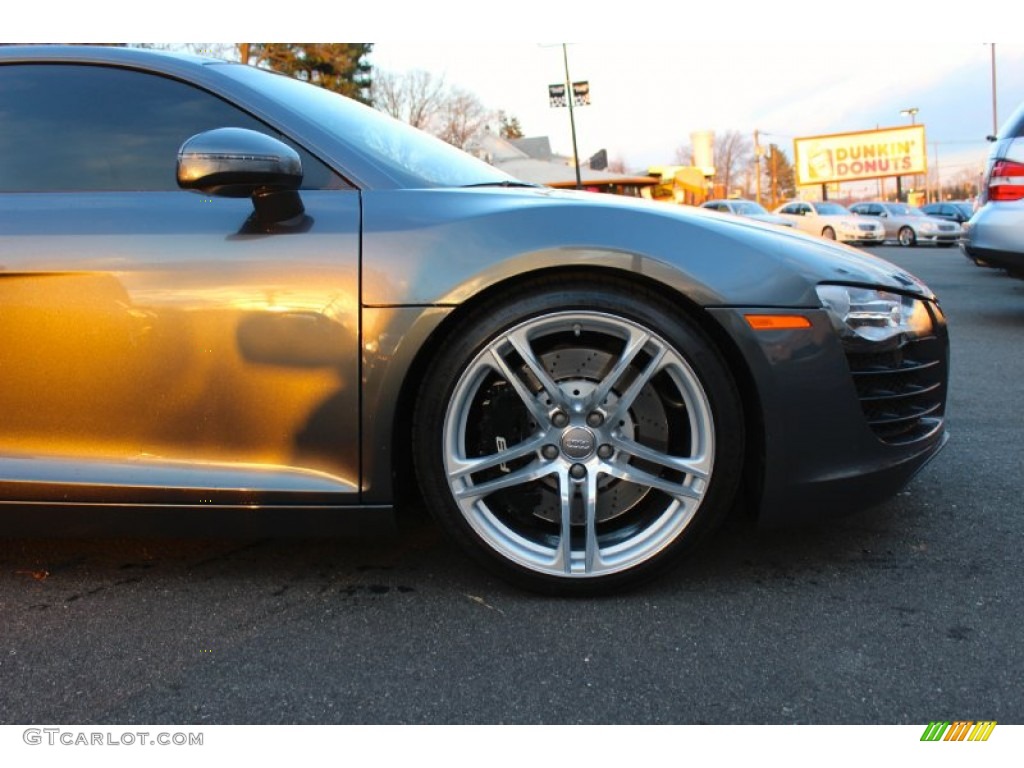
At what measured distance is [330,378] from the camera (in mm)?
1874

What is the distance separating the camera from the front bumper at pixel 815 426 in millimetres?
1854

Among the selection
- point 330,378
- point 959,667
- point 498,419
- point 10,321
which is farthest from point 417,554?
point 959,667

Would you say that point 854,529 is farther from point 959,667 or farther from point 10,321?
point 10,321

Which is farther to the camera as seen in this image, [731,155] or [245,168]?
[731,155]

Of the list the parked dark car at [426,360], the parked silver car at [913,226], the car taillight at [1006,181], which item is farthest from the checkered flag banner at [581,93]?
the parked dark car at [426,360]

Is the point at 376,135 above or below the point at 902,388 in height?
above

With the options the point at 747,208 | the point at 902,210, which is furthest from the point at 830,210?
the point at 747,208

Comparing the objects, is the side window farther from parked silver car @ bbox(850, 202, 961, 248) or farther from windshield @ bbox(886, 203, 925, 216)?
windshield @ bbox(886, 203, 925, 216)

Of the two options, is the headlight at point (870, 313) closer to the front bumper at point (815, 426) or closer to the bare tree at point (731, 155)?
the front bumper at point (815, 426)

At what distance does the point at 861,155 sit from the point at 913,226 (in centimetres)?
2820

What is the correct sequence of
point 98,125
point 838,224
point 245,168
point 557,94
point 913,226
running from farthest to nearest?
point 557,94 < point 913,226 < point 838,224 < point 98,125 < point 245,168

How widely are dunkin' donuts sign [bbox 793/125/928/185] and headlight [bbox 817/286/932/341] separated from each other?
53.6 metres

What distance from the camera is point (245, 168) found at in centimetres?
182

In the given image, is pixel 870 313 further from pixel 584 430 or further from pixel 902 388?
pixel 584 430
